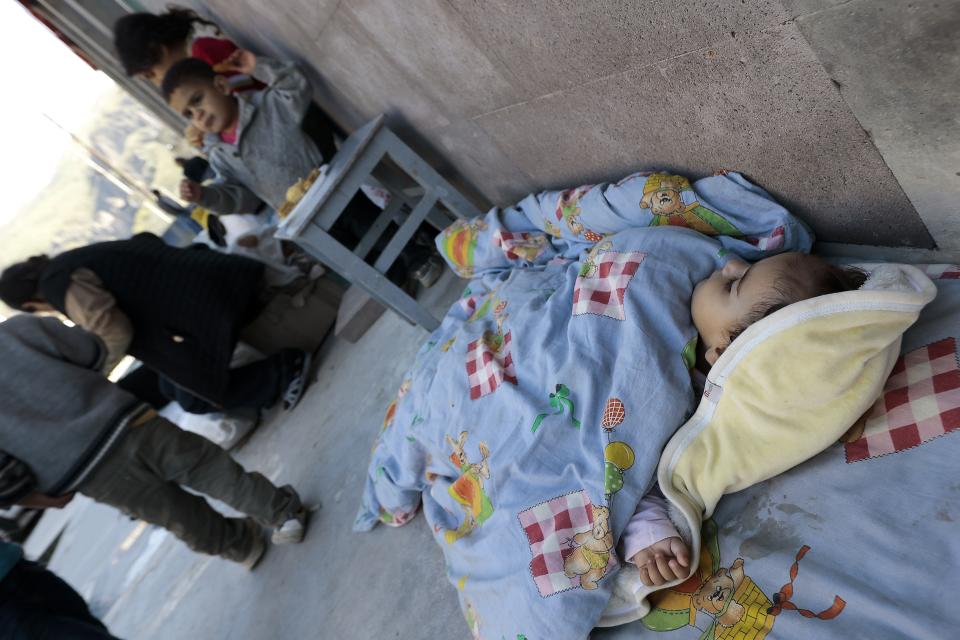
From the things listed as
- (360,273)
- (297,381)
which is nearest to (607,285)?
(360,273)

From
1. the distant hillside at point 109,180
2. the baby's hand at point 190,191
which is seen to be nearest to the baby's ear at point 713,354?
the baby's hand at point 190,191

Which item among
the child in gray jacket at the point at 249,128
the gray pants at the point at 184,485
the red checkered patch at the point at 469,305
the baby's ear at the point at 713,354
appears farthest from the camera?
the child in gray jacket at the point at 249,128

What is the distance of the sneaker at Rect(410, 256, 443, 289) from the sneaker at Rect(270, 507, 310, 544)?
1.41 m

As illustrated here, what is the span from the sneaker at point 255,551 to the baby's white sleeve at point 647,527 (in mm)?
1963

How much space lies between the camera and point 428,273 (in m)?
3.32

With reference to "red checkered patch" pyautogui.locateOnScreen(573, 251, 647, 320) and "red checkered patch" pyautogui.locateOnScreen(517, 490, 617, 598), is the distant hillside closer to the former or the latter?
"red checkered patch" pyautogui.locateOnScreen(573, 251, 647, 320)

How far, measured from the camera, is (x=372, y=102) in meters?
2.83

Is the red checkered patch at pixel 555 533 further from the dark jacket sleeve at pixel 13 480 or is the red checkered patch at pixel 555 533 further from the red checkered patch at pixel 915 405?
the dark jacket sleeve at pixel 13 480

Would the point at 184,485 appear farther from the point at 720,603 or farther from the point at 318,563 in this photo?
the point at 720,603

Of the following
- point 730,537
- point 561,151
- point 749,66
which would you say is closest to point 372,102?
point 561,151

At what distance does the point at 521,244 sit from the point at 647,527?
124 centimetres

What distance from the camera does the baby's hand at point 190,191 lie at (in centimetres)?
299

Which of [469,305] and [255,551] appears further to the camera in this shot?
[255,551]

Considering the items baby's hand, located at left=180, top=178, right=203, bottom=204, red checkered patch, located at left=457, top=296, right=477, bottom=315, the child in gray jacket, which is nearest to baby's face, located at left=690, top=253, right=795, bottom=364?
red checkered patch, located at left=457, top=296, right=477, bottom=315
